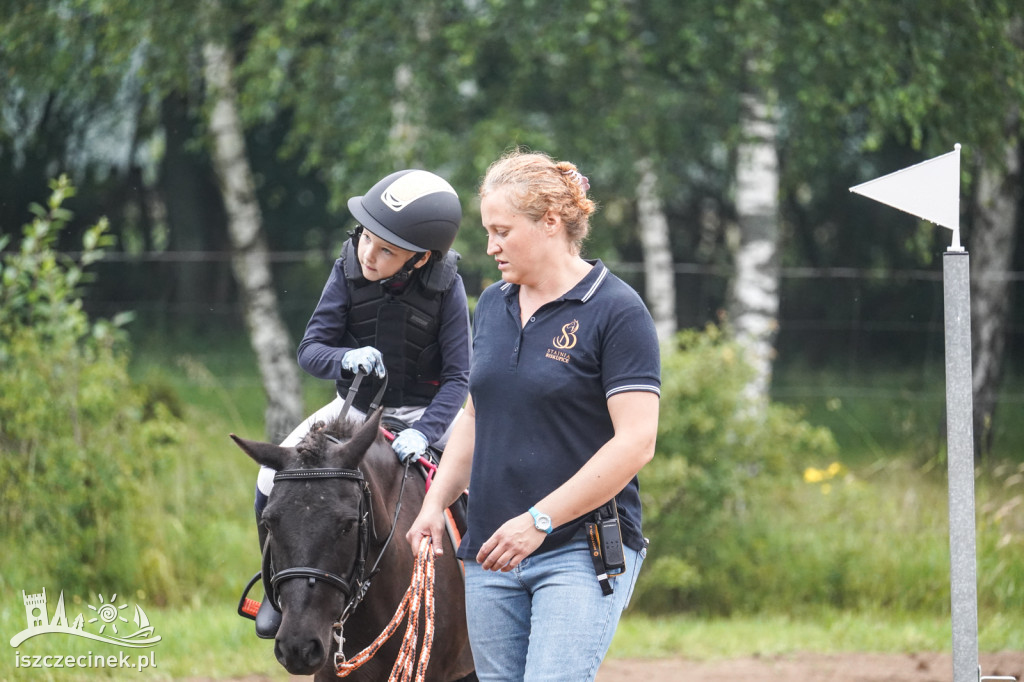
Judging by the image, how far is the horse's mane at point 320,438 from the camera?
314cm

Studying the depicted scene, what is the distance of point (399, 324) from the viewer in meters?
3.85

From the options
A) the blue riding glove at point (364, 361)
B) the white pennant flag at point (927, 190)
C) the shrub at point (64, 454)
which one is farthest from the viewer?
Answer: the shrub at point (64, 454)

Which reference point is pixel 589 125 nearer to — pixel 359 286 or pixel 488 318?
pixel 359 286

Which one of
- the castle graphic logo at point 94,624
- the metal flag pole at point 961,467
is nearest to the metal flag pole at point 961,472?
the metal flag pole at point 961,467

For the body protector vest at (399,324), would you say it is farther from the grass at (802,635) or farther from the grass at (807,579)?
the grass at (802,635)

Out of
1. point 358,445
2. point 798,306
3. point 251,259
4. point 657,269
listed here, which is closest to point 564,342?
point 358,445

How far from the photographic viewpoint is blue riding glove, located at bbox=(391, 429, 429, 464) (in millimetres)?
Answer: 3619

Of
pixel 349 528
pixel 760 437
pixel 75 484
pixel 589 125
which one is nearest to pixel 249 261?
pixel 589 125

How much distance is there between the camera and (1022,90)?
332 inches

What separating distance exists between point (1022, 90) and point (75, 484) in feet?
24.4

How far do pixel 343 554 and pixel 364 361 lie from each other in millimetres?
707

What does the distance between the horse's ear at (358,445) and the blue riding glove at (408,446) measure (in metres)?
0.43

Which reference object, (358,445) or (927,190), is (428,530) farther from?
(927,190)

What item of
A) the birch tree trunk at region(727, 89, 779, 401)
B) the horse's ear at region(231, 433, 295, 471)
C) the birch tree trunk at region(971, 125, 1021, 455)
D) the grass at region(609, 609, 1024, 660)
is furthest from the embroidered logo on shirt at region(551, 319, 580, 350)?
the birch tree trunk at region(971, 125, 1021, 455)
